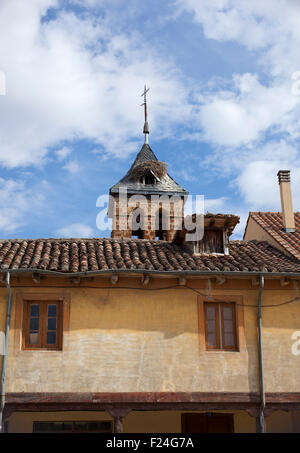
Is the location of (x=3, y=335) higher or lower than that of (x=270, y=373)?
higher

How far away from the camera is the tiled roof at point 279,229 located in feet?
50.4

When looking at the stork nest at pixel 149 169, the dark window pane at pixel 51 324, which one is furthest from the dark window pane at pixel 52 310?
the stork nest at pixel 149 169

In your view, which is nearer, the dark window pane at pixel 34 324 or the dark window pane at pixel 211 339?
the dark window pane at pixel 34 324

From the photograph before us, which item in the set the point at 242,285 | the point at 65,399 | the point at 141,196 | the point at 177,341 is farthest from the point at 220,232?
the point at 141,196

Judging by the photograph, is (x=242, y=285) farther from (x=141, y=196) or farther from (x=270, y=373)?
Result: (x=141, y=196)

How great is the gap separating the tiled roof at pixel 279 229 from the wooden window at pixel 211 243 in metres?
1.79

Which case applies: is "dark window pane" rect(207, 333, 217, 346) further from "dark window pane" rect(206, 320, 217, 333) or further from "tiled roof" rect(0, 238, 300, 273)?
"tiled roof" rect(0, 238, 300, 273)

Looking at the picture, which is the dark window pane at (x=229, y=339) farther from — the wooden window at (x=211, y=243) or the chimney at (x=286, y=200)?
the chimney at (x=286, y=200)

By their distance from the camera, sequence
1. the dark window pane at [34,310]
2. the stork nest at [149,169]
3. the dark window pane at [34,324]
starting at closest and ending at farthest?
1. the dark window pane at [34,324]
2. the dark window pane at [34,310]
3. the stork nest at [149,169]

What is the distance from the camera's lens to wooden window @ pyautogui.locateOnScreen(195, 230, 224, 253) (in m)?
14.9

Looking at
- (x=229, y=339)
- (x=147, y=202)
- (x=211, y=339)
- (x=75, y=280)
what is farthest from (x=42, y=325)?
(x=147, y=202)

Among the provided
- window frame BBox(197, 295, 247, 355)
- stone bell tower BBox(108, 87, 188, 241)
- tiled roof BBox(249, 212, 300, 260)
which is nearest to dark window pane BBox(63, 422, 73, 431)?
window frame BBox(197, 295, 247, 355)
